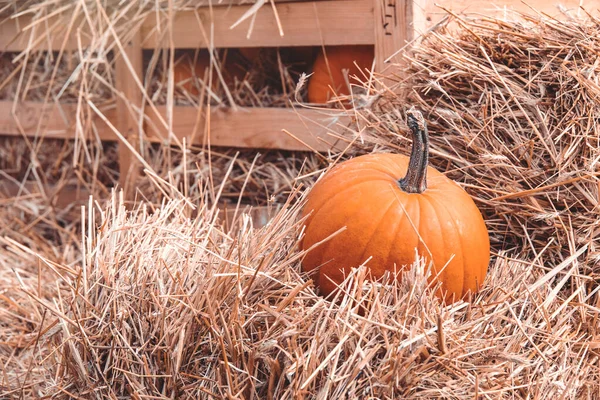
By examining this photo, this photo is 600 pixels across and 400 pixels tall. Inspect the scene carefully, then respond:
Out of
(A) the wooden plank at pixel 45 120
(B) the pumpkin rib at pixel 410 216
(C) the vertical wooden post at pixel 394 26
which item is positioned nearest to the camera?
(B) the pumpkin rib at pixel 410 216

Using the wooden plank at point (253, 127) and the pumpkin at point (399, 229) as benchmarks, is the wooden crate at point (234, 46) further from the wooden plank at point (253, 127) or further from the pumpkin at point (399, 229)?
the pumpkin at point (399, 229)

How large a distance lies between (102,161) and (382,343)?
2.14m

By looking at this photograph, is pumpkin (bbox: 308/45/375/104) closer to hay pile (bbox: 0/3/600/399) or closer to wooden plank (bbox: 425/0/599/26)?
wooden plank (bbox: 425/0/599/26)

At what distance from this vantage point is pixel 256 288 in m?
1.74

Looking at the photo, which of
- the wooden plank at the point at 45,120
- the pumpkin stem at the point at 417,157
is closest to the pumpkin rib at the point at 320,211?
the pumpkin stem at the point at 417,157

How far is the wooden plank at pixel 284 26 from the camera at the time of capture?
2.64 m

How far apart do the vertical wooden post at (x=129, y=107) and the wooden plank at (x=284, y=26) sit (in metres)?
0.07

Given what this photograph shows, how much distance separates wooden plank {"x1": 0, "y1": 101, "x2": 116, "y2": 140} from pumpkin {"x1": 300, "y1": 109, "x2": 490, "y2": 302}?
5.51ft

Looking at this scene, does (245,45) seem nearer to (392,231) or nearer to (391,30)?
(391,30)

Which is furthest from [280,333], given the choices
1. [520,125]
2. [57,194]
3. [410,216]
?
[57,194]

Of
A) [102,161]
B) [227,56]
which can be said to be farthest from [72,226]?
[227,56]

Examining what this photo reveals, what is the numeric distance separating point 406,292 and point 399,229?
0.58 ft

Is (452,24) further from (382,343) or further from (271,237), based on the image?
(382,343)

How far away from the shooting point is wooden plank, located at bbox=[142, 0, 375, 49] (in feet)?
8.67
